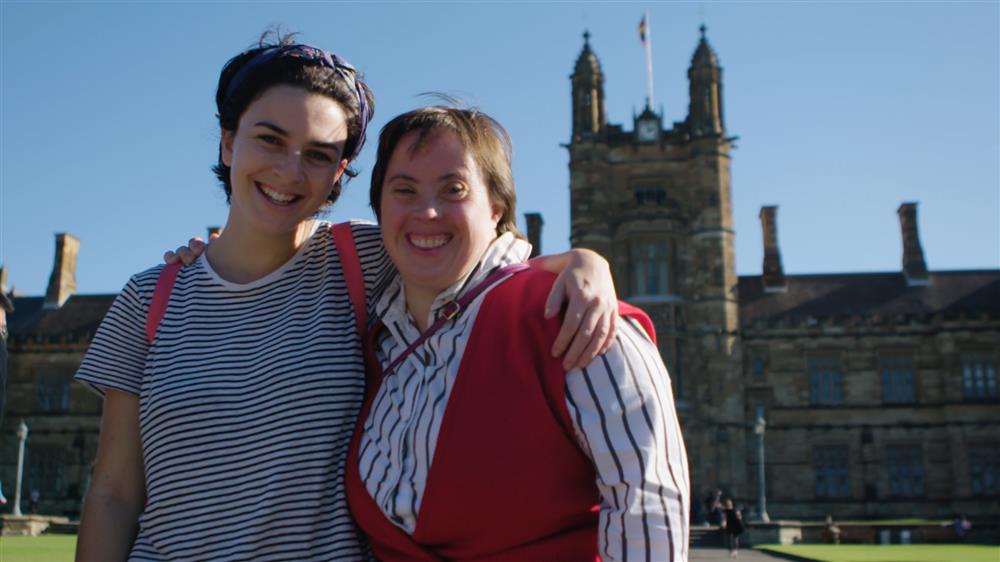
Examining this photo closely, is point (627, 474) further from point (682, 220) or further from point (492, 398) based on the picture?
point (682, 220)

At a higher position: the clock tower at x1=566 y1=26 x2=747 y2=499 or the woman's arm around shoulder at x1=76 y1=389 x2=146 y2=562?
the clock tower at x1=566 y1=26 x2=747 y2=499

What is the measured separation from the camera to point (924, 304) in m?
36.8

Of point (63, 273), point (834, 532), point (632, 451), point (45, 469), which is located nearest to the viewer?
point (632, 451)

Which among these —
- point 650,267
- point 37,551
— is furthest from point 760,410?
point 37,551

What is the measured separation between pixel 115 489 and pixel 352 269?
90 cm

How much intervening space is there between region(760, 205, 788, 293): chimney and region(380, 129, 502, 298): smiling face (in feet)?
122

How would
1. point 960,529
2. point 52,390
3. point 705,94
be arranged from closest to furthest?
point 960,529 < point 705,94 < point 52,390

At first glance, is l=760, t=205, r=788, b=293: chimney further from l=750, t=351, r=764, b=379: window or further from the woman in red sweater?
the woman in red sweater

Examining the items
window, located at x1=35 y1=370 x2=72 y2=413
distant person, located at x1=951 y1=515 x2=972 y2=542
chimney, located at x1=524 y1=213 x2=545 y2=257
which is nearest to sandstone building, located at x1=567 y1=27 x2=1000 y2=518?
chimney, located at x1=524 y1=213 x2=545 y2=257

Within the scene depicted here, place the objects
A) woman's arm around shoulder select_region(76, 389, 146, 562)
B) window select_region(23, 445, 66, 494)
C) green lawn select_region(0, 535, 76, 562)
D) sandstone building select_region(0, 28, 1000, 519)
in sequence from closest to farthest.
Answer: woman's arm around shoulder select_region(76, 389, 146, 562) < green lawn select_region(0, 535, 76, 562) < sandstone building select_region(0, 28, 1000, 519) < window select_region(23, 445, 66, 494)

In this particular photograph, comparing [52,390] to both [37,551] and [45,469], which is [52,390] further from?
[37,551]

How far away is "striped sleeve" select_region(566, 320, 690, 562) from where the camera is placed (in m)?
2.06

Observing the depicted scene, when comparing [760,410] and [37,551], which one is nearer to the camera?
[37,551]

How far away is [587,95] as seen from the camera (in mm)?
36750
